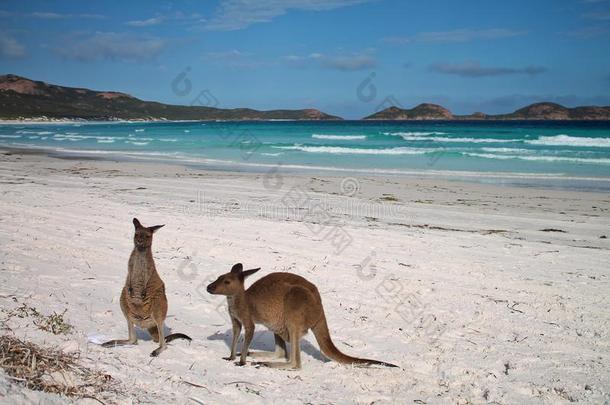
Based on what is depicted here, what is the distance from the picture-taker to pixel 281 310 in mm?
4137

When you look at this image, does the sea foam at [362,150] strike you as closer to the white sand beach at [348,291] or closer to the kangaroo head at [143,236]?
the white sand beach at [348,291]

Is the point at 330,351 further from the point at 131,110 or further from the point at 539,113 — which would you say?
the point at 131,110

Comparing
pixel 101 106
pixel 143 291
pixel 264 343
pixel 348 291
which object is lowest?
pixel 264 343

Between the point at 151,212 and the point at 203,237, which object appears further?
the point at 151,212

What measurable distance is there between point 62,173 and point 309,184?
28.6 ft

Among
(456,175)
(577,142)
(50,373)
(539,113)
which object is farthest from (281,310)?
(539,113)

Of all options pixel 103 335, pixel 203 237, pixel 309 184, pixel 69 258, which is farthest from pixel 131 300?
pixel 309 184

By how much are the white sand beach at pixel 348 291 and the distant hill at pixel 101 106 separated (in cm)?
11122

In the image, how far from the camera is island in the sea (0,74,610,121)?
102562mm

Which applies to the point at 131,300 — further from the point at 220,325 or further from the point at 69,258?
the point at 69,258

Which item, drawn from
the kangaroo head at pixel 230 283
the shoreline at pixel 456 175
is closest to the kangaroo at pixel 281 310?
the kangaroo head at pixel 230 283

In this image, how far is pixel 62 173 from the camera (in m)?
19.2

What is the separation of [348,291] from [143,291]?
2674mm

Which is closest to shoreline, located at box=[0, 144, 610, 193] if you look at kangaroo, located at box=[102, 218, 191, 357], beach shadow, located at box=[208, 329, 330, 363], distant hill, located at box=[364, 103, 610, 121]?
beach shadow, located at box=[208, 329, 330, 363]
